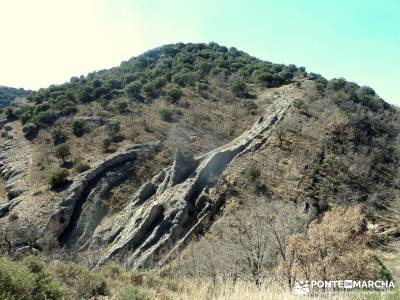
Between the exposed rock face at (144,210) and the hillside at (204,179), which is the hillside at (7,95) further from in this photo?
the exposed rock face at (144,210)

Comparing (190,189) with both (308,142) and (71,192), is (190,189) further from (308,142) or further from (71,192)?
(308,142)

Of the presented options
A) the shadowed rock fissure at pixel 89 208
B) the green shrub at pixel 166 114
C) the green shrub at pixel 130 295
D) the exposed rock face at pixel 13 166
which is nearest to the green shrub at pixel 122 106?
the green shrub at pixel 166 114

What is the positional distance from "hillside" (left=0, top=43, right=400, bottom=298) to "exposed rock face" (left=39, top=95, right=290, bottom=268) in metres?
0.13

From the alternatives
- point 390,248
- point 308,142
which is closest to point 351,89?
point 308,142

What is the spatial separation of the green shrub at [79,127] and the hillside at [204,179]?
151 millimetres

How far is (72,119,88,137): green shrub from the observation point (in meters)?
55.8

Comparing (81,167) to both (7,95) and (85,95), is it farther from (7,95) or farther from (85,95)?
(7,95)

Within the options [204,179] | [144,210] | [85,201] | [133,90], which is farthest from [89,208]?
[133,90]

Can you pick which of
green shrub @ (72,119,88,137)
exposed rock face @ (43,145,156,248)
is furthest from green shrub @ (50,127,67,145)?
exposed rock face @ (43,145,156,248)

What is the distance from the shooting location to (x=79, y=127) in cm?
5647

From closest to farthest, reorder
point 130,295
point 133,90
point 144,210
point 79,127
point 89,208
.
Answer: point 130,295 < point 144,210 < point 89,208 < point 79,127 < point 133,90

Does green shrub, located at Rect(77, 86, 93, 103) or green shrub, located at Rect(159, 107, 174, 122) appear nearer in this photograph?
green shrub, located at Rect(159, 107, 174, 122)

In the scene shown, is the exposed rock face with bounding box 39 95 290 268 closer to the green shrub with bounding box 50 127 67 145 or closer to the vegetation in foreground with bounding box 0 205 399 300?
the vegetation in foreground with bounding box 0 205 399 300

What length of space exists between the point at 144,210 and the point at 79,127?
21.8 m
